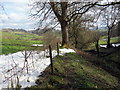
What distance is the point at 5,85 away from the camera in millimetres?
4547

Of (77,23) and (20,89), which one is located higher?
(77,23)

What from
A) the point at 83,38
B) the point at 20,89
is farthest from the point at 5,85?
the point at 83,38

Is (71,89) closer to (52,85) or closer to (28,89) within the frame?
(52,85)

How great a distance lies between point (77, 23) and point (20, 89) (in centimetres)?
2068

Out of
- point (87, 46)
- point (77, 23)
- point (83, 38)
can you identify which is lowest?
point (87, 46)

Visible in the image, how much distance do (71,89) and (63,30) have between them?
1006cm

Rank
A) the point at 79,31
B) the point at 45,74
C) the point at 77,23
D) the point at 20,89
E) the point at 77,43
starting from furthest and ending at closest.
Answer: the point at 77,43 < the point at 79,31 < the point at 77,23 < the point at 45,74 < the point at 20,89

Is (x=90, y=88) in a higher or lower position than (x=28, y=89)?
lower

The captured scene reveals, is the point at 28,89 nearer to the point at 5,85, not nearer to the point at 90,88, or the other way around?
the point at 5,85

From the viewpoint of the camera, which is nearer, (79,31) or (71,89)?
(71,89)

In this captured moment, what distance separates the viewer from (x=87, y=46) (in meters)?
28.2

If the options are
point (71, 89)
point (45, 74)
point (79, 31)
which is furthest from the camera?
point (79, 31)

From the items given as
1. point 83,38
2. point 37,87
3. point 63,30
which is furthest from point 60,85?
point 83,38

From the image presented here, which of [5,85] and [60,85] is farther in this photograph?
[60,85]
